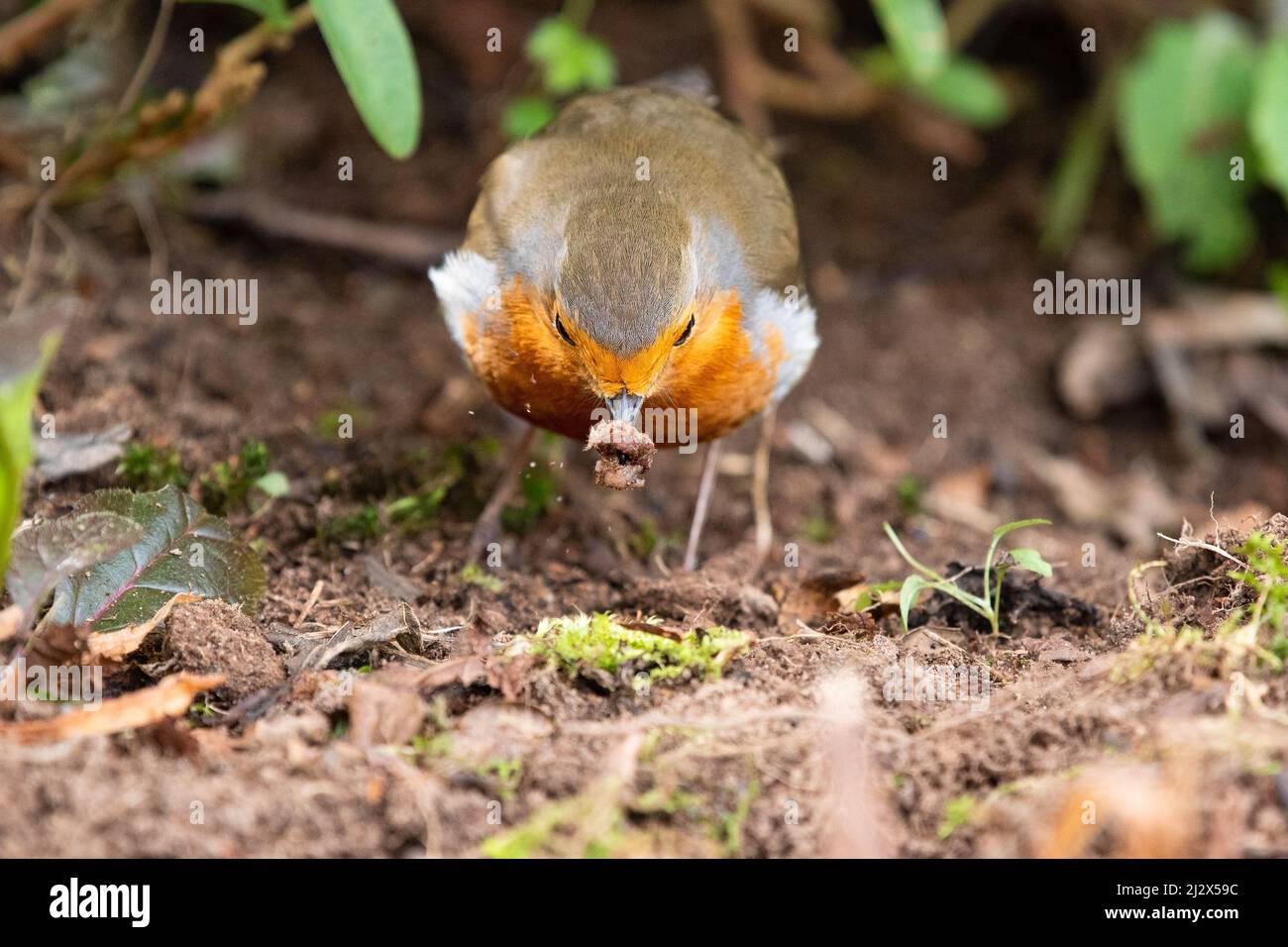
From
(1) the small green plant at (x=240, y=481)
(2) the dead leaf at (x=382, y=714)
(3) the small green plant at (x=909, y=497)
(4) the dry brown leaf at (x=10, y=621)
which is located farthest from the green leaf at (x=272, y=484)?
(3) the small green plant at (x=909, y=497)

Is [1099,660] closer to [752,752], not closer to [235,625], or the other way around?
[752,752]

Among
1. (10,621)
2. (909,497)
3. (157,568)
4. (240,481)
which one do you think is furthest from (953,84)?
(10,621)

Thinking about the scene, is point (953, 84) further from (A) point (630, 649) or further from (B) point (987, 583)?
(A) point (630, 649)

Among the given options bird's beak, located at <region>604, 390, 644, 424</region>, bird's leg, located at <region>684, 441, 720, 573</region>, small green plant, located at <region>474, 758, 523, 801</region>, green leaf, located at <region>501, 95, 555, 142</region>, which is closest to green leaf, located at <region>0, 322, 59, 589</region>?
small green plant, located at <region>474, 758, 523, 801</region>
